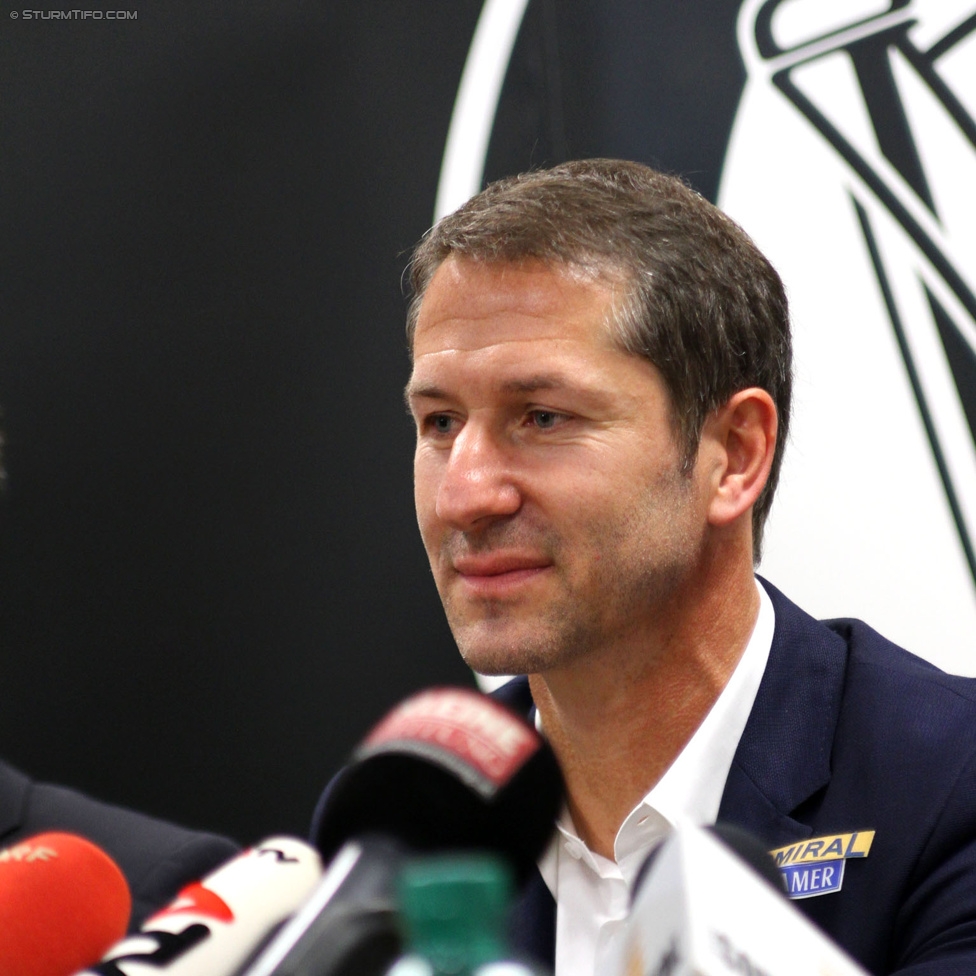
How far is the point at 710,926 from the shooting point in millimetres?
385

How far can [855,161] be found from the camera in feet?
5.94

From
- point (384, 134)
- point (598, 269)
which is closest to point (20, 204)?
point (384, 134)

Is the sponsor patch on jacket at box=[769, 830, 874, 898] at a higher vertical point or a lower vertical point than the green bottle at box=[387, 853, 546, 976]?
lower

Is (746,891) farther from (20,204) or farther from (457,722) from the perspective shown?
(20,204)

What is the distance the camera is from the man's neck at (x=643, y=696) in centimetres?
131

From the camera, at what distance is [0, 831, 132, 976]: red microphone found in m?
0.65

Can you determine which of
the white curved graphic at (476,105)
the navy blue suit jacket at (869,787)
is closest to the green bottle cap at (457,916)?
the navy blue suit jacket at (869,787)

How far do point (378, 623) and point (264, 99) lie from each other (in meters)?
0.81

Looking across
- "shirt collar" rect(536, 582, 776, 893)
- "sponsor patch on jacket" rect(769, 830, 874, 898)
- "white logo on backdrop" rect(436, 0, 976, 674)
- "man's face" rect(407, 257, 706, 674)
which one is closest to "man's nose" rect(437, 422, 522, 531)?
"man's face" rect(407, 257, 706, 674)

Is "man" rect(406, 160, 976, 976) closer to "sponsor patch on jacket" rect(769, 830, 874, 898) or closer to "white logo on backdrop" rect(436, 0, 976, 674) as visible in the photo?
"sponsor patch on jacket" rect(769, 830, 874, 898)

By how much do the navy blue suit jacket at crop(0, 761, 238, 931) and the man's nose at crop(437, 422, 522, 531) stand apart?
0.51m

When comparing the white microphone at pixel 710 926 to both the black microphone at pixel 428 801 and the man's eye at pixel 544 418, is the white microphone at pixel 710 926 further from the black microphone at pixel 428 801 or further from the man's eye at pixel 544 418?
the man's eye at pixel 544 418

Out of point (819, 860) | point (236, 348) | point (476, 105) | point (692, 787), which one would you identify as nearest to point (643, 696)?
point (692, 787)

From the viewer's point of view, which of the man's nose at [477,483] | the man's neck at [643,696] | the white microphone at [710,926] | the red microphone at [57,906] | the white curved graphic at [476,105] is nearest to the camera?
the white microphone at [710,926]
